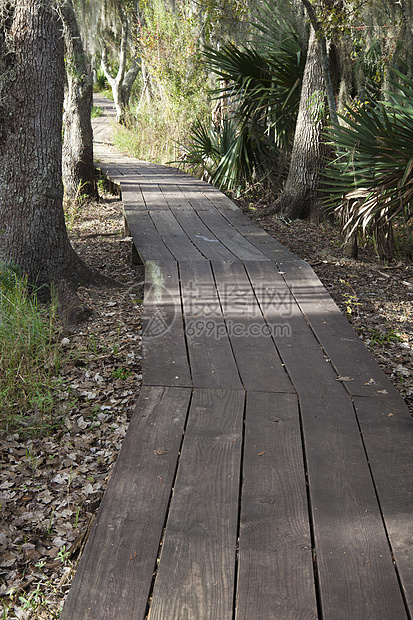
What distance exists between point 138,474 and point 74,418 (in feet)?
3.04

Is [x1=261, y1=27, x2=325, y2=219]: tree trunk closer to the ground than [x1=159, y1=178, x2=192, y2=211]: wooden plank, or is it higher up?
higher up

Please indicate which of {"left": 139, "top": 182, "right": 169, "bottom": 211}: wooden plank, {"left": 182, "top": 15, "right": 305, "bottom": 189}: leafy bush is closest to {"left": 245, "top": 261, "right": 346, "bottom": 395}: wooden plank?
{"left": 139, "top": 182, "right": 169, "bottom": 211}: wooden plank

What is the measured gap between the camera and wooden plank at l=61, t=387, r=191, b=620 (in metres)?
1.43

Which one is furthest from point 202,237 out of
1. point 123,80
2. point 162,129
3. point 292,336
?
point 123,80

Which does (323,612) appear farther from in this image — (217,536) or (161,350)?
(161,350)

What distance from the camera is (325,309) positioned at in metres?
3.45

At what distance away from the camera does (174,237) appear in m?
4.79

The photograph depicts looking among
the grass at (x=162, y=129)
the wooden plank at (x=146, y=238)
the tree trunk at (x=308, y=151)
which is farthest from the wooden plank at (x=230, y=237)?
the grass at (x=162, y=129)

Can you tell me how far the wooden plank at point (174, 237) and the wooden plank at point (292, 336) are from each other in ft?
1.73

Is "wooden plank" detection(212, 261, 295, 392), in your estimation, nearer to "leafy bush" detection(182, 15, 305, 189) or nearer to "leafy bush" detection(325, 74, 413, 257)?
"leafy bush" detection(325, 74, 413, 257)

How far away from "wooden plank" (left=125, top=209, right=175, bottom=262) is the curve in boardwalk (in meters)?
0.74

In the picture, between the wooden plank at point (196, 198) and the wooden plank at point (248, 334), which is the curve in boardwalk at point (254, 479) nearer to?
the wooden plank at point (248, 334)

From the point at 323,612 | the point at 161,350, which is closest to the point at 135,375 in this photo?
the point at 161,350

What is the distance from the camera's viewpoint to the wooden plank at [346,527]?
144 cm
